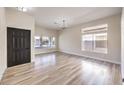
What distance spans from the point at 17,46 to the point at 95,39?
17.0ft

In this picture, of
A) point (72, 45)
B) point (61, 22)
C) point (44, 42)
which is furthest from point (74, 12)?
point (44, 42)

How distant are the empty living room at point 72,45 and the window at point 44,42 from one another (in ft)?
9.60

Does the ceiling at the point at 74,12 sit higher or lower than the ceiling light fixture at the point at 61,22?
lower

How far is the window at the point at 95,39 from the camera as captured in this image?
20.3ft

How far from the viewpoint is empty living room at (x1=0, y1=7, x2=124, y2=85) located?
3.35 meters

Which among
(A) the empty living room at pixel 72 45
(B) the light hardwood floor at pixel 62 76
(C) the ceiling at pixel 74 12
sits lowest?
(B) the light hardwood floor at pixel 62 76

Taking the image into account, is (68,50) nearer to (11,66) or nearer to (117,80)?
(11,66)

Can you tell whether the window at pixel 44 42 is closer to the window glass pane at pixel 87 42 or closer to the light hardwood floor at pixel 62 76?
the window glass pane at pixel 87 42

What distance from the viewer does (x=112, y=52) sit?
18.4 feet

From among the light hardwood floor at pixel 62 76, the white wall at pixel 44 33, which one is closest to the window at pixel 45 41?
the white wall at pixel 44 33

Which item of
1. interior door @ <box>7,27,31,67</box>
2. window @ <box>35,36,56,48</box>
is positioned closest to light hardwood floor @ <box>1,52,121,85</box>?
interior door @ <box>7,27,31,67</box>

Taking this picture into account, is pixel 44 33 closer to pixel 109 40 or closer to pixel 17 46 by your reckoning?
pixel 17 46
